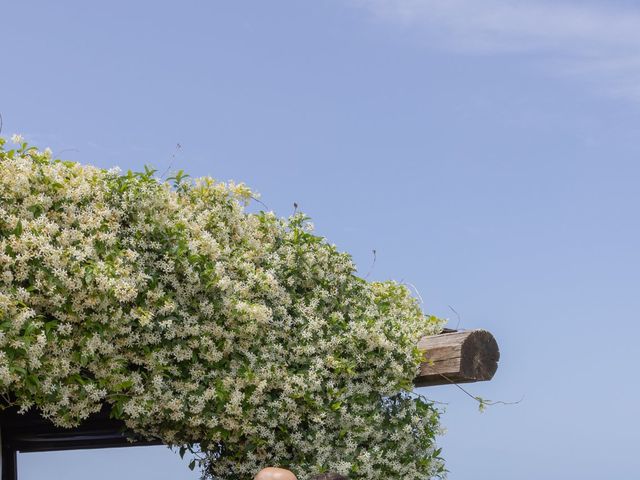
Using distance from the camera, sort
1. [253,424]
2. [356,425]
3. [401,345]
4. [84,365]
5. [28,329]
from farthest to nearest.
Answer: [401,345] → [356,425] → [253,424] → [84,365] → [28,329]

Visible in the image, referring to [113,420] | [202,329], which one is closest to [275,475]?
[202,329]

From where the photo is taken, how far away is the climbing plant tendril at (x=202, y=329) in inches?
251

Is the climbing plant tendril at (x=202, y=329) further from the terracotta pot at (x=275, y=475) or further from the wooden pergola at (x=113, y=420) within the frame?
the terracotta pot at (x=275, y=475)

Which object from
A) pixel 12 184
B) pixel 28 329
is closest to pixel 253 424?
pixel 28 329

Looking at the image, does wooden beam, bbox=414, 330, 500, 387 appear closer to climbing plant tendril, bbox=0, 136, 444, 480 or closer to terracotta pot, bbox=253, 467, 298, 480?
climbing plant tendril, bbox=0, 136, 444, 480

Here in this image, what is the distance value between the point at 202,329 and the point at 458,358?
9.01 ft

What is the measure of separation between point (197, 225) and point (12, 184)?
162 cm

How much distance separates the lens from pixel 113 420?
26.5 feet

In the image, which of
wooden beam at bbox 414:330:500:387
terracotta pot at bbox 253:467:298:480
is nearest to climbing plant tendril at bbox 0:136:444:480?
wooden beam at bbox 414:330:500:387

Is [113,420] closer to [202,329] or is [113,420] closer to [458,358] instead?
[202,329]

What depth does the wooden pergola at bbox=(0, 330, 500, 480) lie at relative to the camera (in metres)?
8.27

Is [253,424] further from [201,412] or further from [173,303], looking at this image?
[173,303]

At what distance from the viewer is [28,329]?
6051mm

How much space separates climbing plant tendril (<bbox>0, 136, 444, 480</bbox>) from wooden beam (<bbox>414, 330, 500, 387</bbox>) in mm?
189
